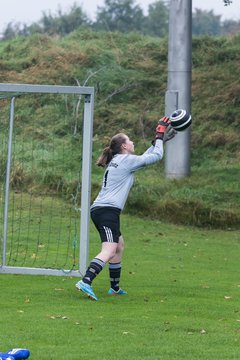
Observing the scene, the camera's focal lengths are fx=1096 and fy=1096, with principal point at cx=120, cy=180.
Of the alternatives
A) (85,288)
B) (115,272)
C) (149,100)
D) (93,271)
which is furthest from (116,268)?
(149,100)

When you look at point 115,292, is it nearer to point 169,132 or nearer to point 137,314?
point 137,314

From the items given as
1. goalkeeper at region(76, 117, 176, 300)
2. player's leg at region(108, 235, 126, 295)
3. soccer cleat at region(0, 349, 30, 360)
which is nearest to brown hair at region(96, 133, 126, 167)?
goalkeeper at region(76, 117, 176, 300)

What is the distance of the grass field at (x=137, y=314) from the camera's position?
9.55 metres

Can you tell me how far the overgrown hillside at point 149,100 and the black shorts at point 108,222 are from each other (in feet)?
36.9

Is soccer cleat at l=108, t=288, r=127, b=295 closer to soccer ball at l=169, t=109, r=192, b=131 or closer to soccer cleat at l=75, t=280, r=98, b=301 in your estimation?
soccer cleat at l=75, t=280, r=98, b=301

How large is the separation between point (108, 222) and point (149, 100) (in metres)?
19.1

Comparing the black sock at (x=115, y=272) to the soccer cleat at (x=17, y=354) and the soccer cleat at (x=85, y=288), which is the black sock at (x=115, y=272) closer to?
the soccer cleat at (x=85, y=288)

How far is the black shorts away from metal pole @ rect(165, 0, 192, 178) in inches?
530

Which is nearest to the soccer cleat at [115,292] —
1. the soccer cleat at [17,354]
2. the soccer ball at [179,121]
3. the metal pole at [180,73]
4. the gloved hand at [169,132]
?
the gloved hand at [169,132]

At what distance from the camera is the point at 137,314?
37.6 feet

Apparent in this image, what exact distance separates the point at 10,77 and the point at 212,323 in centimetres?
2225

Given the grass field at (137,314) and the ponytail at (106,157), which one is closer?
the grass field at (137,314)

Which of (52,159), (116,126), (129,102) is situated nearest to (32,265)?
(52,159)

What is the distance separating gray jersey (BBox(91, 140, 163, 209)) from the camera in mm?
12656
